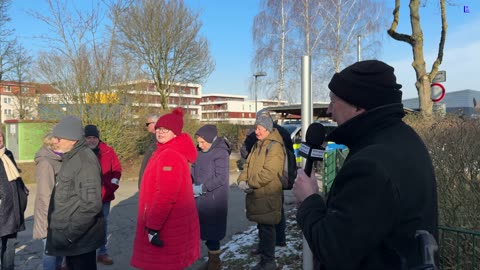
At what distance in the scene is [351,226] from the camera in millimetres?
1351

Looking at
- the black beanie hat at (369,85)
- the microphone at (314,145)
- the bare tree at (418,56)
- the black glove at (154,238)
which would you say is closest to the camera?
the black beanie hat at (369,85)

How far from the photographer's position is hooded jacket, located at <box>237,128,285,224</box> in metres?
4.40

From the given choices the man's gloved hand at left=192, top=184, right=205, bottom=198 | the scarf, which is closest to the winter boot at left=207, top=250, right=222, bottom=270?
the man's gloved hand at left=192, top=184, right=205, bottom=198

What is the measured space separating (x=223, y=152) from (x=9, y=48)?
18.4 meters

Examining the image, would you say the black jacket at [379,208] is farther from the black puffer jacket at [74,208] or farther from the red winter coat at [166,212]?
the black puffer jacket at [74,208]

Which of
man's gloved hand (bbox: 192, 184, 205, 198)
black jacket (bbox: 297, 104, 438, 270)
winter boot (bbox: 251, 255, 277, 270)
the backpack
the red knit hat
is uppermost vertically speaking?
the red knit hat

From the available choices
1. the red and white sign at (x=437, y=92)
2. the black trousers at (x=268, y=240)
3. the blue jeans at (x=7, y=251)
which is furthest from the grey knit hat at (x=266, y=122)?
the red and white sign at (x=437, y=92)

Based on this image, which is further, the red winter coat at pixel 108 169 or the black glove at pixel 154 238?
the red winter coat at pixel 108 169

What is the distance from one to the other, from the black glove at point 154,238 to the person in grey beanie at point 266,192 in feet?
5.03

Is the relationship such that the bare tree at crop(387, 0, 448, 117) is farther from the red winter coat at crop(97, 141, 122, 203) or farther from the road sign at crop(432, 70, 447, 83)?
the red winter coat at crop(97, 141, 122, 203)

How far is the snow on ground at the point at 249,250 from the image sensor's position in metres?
4.79

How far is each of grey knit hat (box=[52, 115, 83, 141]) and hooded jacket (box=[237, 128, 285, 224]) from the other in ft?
6.49

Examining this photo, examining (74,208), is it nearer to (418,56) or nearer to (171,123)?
(171,123)

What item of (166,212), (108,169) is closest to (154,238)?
(166,212)
